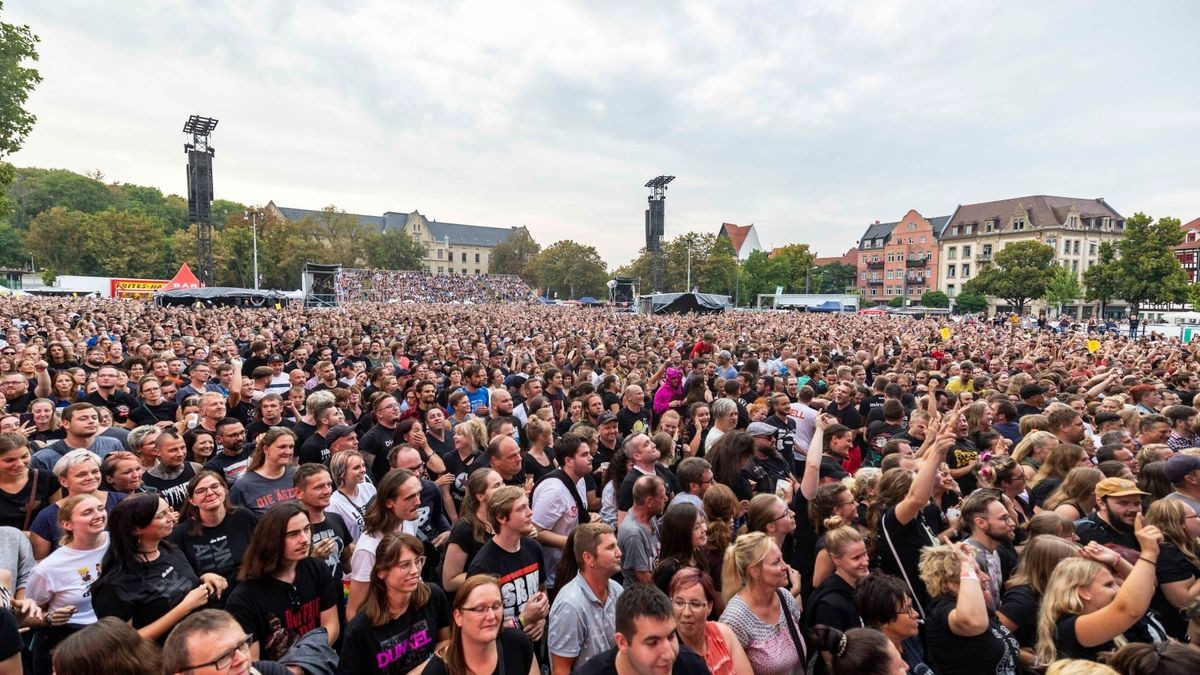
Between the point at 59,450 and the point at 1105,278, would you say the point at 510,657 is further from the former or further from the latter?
the point at 1105,278

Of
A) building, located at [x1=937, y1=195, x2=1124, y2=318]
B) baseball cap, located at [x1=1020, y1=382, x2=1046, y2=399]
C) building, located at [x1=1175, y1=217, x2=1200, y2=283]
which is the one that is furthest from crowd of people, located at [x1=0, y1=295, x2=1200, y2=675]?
building, located at [x1=1175, y1=217, x2=1200, y2=283]

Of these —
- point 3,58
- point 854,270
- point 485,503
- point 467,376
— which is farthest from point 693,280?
point 485,503

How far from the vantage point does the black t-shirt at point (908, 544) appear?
3580 millimetres

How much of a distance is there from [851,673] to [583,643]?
117 cm

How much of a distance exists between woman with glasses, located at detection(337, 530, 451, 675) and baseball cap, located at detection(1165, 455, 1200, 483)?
15.3 feet

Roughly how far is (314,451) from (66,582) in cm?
236

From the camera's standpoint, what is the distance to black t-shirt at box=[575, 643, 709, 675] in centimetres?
248

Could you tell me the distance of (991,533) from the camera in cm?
352

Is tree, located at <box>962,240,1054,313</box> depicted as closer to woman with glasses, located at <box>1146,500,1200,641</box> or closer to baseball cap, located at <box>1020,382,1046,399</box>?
baseball cap, located at <box>1020,382,1046,399</box>

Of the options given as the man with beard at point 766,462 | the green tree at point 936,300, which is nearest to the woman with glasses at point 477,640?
the man with beard at point 766,462

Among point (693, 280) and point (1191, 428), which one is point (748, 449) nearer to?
point (1191, 428)

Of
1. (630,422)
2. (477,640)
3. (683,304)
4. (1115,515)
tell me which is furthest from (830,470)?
(683,304)

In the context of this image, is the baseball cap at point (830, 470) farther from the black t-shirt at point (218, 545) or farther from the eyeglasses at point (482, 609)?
the black t-shirt at point (218, 545)

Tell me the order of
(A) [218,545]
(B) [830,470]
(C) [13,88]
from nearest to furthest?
(A) [218,545]
(B) [830,470]
(C) [13,88]
